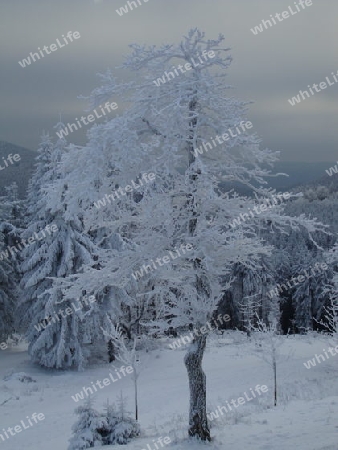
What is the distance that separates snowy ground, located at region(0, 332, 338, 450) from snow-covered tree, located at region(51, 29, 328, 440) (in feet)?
6.18

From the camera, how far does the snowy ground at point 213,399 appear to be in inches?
412

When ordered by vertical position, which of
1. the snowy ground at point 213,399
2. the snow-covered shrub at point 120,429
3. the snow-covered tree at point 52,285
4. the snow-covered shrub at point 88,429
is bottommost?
the snowy ground at point 213,399

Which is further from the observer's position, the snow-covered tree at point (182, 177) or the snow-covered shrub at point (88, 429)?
the snow-covered shrub at point (88, 429)

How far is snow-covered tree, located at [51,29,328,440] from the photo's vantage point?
29.7ft

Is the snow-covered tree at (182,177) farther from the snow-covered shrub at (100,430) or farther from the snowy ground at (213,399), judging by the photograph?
the snow-covered shrub at (100,430)

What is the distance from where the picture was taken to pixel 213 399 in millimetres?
20297

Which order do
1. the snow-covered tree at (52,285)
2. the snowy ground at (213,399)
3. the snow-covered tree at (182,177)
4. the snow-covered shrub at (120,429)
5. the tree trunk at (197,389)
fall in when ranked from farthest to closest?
1. the snow-covered tree at (52,285)
2. the snow-covered shrub at (120,429)
3. the snowy ground at (213,399)
4. the tree trunk at (197,389)
5. the snow-covered tree at (182,177)

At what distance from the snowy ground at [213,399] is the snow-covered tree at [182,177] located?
1884mm

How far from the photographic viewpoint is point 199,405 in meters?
10.3

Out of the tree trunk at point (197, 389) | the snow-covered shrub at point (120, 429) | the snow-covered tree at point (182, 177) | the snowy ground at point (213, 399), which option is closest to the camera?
the snow-covered tree at point (182, 177)

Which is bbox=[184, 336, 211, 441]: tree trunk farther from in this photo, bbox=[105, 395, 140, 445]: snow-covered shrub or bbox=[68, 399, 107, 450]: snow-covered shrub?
bbox=[68, 399, 107, 450]: snow-covered shrub

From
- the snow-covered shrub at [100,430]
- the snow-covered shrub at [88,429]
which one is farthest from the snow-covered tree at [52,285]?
the snow-covered shrub at [100,430]

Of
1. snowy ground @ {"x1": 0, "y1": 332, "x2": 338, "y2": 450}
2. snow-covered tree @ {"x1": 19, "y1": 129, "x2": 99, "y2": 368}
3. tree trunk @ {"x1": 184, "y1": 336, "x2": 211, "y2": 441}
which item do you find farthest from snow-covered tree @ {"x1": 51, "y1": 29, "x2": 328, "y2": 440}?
snow-covered tree @ {"x1": 19, "y1": 129, "x2": 99, "y2": 368}

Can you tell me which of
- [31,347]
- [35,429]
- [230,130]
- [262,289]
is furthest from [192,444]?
[262,289]
